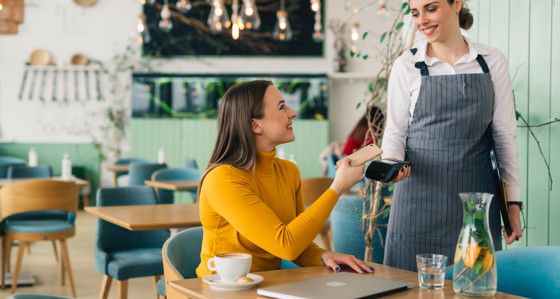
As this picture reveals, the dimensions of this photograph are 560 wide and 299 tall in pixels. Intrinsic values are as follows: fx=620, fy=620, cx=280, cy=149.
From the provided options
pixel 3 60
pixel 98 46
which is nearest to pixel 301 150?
pixel 98 46

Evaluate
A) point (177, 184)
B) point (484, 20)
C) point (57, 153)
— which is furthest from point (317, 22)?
point (484, 20)

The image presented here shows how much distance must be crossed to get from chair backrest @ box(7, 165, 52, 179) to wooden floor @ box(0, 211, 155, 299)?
2.48ft

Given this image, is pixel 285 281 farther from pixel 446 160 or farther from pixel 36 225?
pixel 36 225

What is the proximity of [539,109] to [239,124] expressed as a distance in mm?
1623

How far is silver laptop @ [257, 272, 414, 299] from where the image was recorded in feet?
4.37

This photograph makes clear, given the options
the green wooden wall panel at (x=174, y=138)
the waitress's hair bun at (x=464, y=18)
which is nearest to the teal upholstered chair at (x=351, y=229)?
the waitress's hair bun at (x=464, y=18)

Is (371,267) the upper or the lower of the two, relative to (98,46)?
lower

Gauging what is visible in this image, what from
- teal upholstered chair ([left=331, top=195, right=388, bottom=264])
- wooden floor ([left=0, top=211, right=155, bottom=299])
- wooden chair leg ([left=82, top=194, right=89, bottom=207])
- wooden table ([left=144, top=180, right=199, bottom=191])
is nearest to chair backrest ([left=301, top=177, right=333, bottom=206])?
wooden table ([left=144, top=180, right=199, bottom=191])

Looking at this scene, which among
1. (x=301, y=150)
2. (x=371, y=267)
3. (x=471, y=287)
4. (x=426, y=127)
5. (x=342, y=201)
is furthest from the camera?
(x=301, y=150)

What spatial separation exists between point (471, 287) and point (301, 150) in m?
7.79

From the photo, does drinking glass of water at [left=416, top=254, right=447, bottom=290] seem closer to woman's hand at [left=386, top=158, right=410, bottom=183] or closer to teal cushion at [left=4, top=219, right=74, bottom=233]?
woman's hand at [left=386, top=158, right=410, bottom=183]

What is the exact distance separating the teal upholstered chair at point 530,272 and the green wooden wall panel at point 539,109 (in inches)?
48.3

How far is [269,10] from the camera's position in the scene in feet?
31.4

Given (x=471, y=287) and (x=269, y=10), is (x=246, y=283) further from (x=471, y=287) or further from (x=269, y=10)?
(x=269, y=10)
